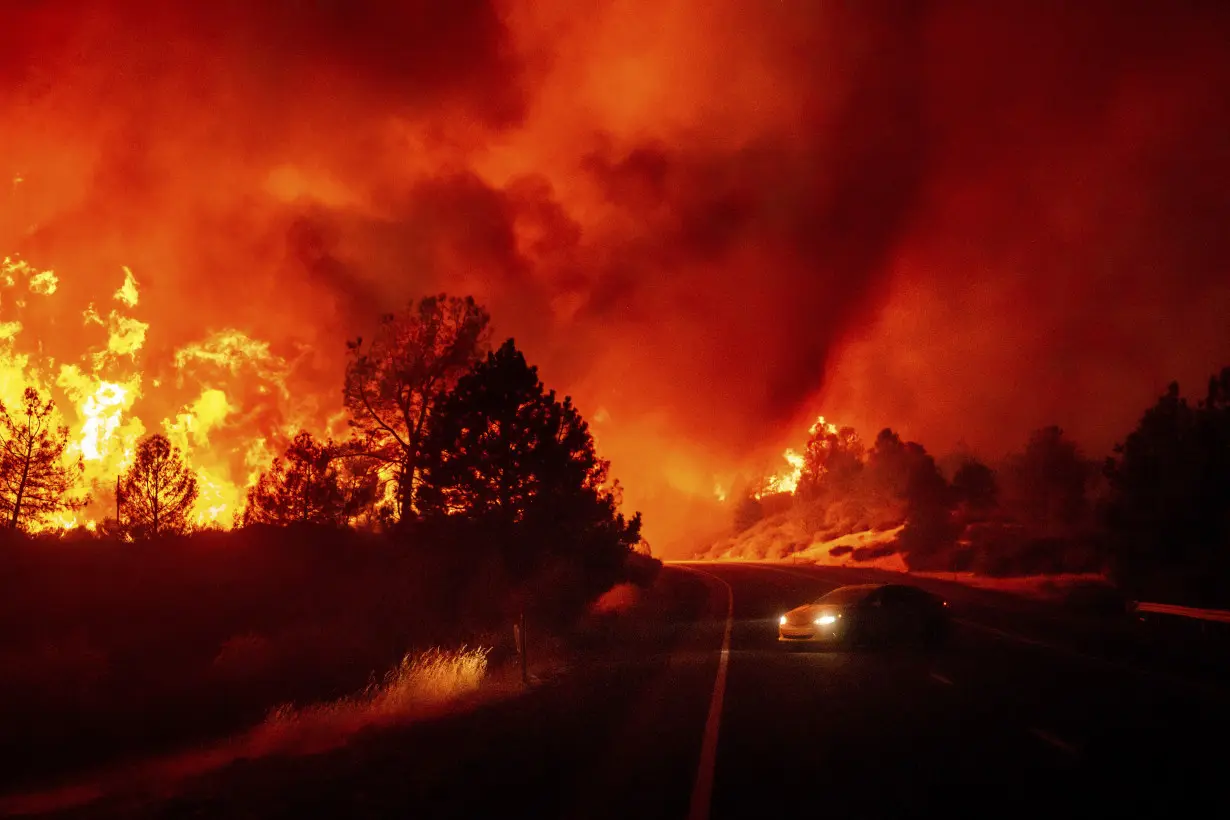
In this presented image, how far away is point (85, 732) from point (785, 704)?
14839 mm

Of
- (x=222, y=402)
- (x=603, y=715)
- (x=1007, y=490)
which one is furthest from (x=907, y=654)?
(x=1007, y=490)

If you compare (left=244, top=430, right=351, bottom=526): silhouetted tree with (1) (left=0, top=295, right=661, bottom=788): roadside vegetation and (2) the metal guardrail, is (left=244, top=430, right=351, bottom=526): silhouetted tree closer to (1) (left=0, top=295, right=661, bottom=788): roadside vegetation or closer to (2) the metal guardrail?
(1) (left=0, top=295, right=661, bottom=788): roadside vegetation

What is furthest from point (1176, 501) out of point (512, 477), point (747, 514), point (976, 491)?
point (747, 514)

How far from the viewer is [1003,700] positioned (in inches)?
455

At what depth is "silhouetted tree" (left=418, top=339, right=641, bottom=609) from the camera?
2466 centimetres

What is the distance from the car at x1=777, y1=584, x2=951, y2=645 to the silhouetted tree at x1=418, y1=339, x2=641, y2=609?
846 centimetres

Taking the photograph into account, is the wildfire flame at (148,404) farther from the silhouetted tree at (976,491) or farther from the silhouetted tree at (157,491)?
the silhouetted tree at (976,491)

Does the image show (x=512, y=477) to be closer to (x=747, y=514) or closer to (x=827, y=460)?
(x=827, y=460)

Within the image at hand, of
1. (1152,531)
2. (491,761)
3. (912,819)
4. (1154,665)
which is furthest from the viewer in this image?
(1152,531)

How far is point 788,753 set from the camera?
880 cm

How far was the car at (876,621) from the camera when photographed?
19.0 m

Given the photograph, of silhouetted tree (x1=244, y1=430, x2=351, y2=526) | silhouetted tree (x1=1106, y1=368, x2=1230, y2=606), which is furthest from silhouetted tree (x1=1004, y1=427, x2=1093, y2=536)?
silhouetted tree (x1=244, y1=430, x2=351, y2=526)

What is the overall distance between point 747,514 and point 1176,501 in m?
110

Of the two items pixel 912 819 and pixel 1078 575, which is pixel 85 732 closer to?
pixel 912 819
